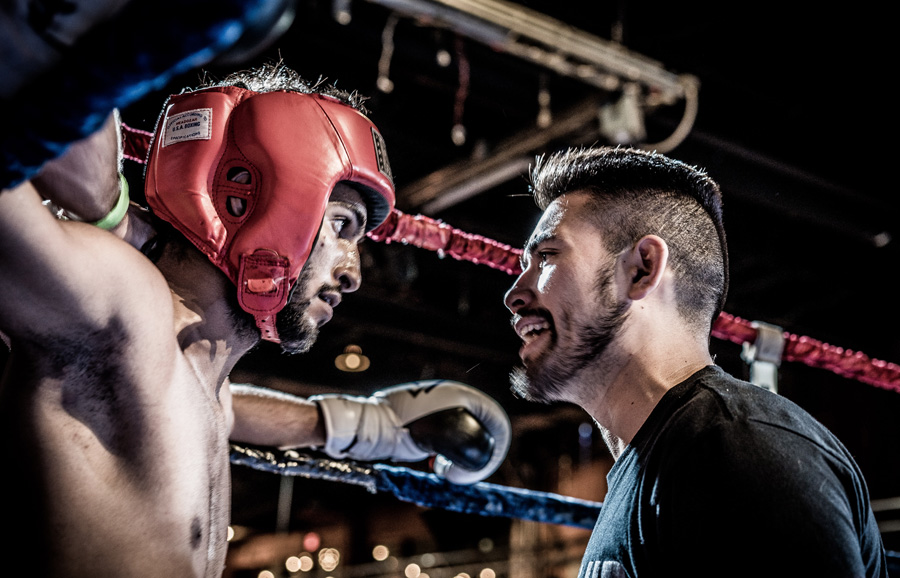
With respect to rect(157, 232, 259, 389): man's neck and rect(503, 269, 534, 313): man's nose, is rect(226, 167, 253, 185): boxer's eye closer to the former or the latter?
rect(157, 232, 259, 389): man's neck

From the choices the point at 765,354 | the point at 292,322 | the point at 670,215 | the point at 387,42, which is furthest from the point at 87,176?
the point at 387,42

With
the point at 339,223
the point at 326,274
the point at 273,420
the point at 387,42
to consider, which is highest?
the point at 387,42

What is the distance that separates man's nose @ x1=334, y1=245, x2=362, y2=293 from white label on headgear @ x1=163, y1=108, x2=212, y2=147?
0.44 metres

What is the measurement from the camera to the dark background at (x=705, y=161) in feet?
12.2

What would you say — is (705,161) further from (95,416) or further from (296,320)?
(95,416)

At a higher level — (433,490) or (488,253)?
(488,253)

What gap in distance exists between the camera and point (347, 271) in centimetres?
179

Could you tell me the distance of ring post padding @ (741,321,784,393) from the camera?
7.59 feet

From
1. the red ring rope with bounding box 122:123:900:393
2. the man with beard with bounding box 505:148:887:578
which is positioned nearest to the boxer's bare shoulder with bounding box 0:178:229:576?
the red ring rope with bounding box 122:123:900:393

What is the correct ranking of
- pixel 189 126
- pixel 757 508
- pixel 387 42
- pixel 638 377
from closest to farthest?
pixel 757 508
pixel 638 377
pixel 189 126
pixel 387 42

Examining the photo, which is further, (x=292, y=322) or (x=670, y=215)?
(x=292, y=322)

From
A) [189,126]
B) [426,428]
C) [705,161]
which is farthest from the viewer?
[705,161]

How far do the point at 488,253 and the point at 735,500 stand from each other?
129cm

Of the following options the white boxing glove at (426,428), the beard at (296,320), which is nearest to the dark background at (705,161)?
the white boxing glove at (426,428)
